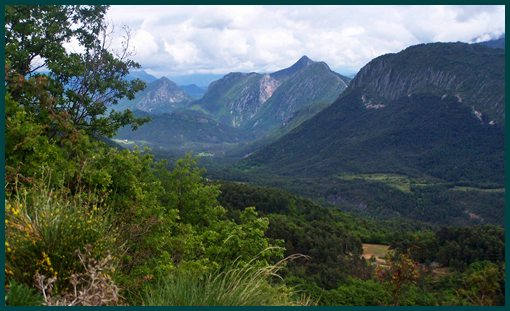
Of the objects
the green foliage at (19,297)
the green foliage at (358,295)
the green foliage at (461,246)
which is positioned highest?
the green foliage at (19,297)

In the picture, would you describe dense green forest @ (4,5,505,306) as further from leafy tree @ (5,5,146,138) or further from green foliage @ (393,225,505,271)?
green foliage @ (393,225,505,271)

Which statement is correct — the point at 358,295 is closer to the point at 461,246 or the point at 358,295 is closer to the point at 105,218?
the point at 461,246

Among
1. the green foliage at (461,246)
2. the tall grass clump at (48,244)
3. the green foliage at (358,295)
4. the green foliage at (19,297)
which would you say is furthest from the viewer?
the green foliage at (461,246)

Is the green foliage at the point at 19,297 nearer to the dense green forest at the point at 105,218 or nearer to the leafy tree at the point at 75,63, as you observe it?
the dense green forest at the point at 105,218

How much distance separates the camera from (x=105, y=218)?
266 inches

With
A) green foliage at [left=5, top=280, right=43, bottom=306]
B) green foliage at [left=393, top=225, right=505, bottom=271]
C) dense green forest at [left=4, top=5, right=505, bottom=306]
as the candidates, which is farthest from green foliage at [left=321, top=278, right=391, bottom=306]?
green foliage at [left=5, top=280, right=43, bottom=306]

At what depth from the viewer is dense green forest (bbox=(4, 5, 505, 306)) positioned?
5.83 m

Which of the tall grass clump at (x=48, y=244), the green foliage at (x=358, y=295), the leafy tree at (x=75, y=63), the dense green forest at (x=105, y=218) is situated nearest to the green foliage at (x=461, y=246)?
the green foliage at (x=358, y=295)

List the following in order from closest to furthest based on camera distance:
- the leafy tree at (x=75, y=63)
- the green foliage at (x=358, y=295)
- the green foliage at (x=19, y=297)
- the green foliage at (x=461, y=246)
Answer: the green foliage at (x=19, y=297)
the leafy tree at (x=75, y=63)
the green foliage at (x=358, y=295)
the green foliage at (x=461, y=246)

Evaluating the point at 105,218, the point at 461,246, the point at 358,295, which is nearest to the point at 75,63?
the point at 105,218

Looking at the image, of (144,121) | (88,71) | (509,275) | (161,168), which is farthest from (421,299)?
(509,275)

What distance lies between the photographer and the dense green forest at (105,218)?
5832mm

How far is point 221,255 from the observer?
20297 millimetres

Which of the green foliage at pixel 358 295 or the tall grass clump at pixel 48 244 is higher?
the tall grass clump at pixel 48 244
